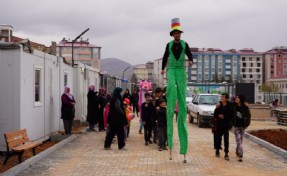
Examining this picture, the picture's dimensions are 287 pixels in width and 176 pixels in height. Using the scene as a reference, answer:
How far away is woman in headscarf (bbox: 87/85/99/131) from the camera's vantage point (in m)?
18.2

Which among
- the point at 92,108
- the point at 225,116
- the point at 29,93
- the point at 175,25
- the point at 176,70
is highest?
the point at 175,25

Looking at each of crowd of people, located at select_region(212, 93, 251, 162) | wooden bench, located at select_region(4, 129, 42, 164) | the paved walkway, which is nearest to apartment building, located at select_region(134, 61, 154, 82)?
the paved walkway

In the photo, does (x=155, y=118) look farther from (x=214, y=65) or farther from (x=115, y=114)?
(x=214, y=65)

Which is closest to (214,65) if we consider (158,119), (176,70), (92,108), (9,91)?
(92,108)

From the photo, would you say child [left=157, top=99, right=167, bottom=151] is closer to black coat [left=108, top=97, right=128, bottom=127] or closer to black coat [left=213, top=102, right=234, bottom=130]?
black coat [left=108, top=97, right=128, bottom=127]

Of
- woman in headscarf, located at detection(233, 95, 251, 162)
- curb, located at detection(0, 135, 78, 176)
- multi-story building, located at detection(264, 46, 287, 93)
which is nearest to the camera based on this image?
curb, located at detection(0, 135, 78, 176)

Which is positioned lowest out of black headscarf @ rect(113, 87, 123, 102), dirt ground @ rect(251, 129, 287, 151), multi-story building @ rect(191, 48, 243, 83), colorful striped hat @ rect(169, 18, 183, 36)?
dirt ground @ rect(251, 129, 287, 151)

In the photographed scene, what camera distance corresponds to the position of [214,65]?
144625 mm

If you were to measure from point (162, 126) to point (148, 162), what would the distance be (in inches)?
102

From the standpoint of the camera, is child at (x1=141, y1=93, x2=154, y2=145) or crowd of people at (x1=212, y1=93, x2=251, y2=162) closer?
crowd of people at (x1=212, y1=93, x2=251, y2=162)

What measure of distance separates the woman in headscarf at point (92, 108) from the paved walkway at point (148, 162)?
4.43m

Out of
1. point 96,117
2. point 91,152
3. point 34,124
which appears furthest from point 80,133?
point 91,152

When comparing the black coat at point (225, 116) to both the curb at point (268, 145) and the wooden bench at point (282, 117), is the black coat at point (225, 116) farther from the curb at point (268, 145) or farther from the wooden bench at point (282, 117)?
the wooden bench at point (282, 117)

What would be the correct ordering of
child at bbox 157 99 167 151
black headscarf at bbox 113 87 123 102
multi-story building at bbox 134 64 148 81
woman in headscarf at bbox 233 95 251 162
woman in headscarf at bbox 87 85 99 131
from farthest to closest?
1. multi-story building at bbox 134 64 148 81
2. woman in headscarf at bbox 87 85 99 131
3. black headscarf at bbox 113 87 123 102
4. child at bbox 157 99 167 151
5. woman in headscarf at bbox 233 95 251 162
